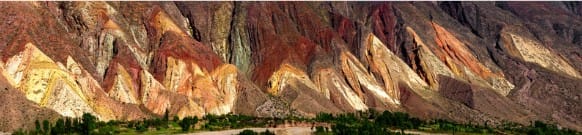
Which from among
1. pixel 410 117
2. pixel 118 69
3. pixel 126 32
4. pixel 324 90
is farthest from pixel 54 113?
A: pixel 410 117

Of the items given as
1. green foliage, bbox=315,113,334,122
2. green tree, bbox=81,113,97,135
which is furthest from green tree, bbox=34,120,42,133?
green foliage, bbox=315,113,334,122

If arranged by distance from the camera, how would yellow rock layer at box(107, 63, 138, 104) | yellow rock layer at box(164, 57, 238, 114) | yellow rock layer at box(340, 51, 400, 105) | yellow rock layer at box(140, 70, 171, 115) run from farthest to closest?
Result: yellow rock layer at box(340, 51, 400, 105) → yellow rock layer at box(164, 57, 238, 114) → yellow rock layer at box(140, 70, 171, 115) → yellow rock layer at box(107, 63, 138, 104)

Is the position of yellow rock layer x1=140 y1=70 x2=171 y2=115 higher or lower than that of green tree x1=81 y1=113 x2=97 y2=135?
higher

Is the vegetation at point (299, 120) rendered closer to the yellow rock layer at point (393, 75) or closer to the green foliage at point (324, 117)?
the green foliage at point (324, 117)

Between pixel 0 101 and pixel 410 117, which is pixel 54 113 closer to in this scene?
pixel 0 101

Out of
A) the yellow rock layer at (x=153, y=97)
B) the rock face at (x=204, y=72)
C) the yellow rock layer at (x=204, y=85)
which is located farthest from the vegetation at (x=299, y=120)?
→ the yellow rock layer at (x=204, y=85)

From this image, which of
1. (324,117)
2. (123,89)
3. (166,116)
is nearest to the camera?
(166,116)

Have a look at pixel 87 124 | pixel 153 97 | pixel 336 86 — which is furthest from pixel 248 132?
pixel 336 86

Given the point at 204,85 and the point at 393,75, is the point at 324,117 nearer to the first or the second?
the point at 204,85

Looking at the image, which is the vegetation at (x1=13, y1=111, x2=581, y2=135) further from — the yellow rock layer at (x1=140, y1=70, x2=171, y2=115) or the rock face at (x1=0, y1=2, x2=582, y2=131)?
the rock face at (x1=0, y1=2, x2=582, y2=131)
